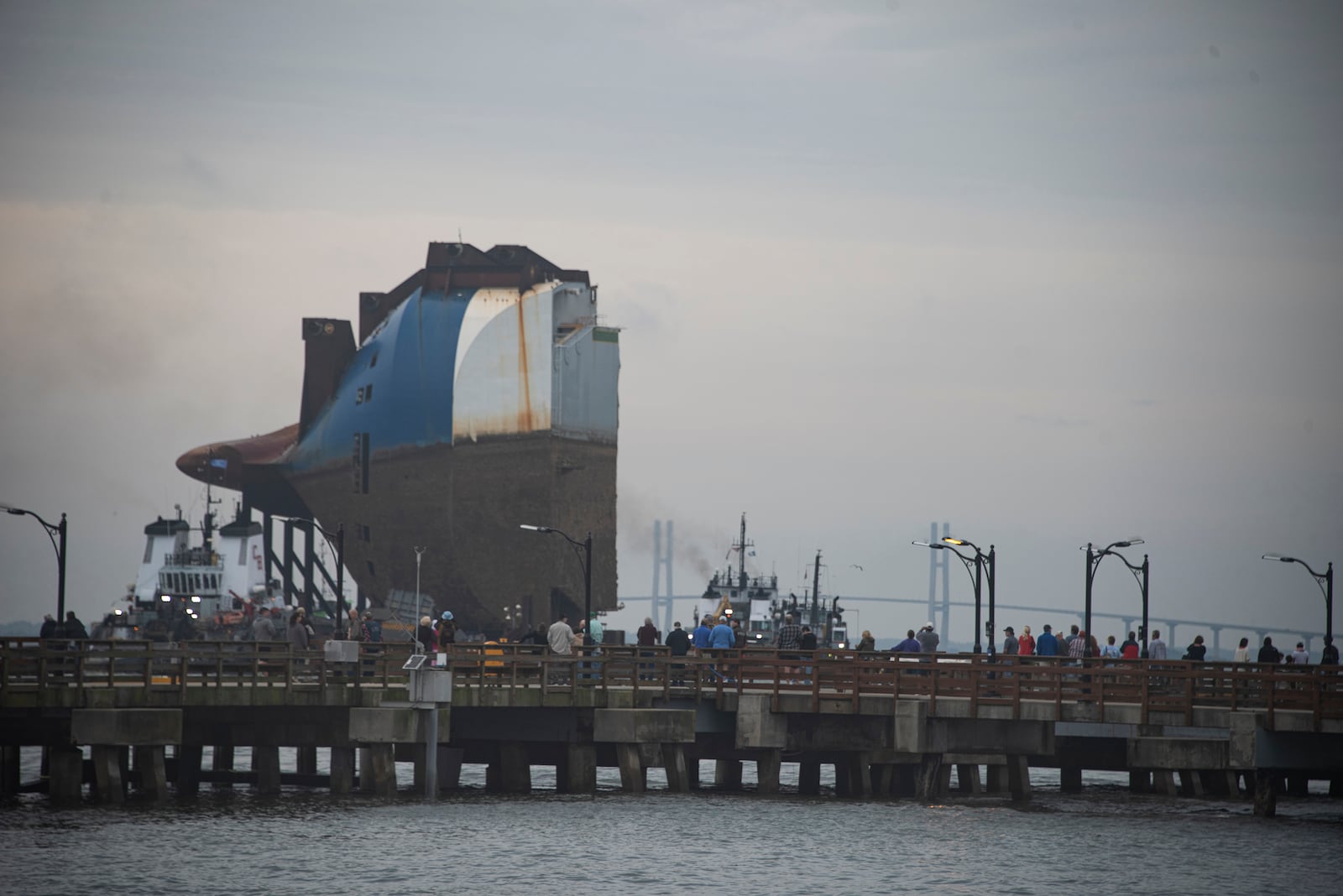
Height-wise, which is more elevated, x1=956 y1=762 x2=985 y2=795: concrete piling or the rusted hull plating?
the rusted hull plating

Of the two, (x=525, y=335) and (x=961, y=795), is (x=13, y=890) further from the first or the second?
(x=525, y=335)

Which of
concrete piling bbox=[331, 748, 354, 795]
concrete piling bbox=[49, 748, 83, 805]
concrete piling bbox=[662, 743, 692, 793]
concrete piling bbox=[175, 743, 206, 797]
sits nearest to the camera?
concrete piling bbox=[49, 748, 83, 805]

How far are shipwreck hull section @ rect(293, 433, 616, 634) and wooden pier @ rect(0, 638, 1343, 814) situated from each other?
160 ft

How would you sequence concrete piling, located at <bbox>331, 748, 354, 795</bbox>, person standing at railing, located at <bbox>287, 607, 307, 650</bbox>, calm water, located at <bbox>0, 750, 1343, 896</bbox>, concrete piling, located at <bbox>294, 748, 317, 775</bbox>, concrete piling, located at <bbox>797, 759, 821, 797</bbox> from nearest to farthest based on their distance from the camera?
1. calm water, located at <bbox>0, 750, 1343, 896</bbox>
2. concrete piling, located at <bbox>331, 748, 354, 795</bbox>
3. person standing at railing, located at <bbox>287, 607, 307, 650</bbox>
4. concrete piling, located at <bbox>797, 759, 821, 797</bbox>
5. concrete piling, located at <bbox>294, 748, 317, 775</bbox>

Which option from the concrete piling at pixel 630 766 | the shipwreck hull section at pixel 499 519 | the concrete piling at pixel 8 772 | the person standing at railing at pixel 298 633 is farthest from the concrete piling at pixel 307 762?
the shipwreck hull section at pixel 499 519

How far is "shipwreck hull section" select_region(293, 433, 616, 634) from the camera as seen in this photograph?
306 feet

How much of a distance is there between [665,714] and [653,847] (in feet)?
16.1

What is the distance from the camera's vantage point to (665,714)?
3994 cm

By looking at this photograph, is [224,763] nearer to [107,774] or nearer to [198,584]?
[107,774]

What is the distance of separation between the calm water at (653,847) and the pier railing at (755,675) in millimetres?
2486

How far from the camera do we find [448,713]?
125 ft

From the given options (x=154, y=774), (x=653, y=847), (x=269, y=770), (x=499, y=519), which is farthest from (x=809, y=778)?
(x=499, y=519)

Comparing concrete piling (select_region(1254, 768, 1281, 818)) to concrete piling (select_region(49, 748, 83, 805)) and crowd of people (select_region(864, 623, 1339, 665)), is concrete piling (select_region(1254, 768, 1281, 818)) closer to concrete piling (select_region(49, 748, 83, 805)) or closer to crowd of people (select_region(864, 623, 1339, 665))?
crowd of people (select_region(864, 623, 1339, 665))

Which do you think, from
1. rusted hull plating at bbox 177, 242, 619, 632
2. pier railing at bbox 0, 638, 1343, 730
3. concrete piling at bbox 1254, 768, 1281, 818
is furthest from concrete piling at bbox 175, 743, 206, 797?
rusted hull plating at bbox 177, 242, 619, 632
